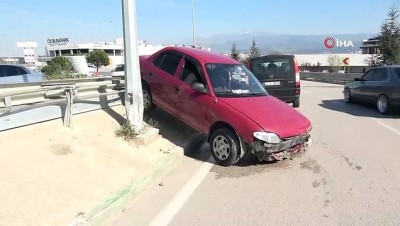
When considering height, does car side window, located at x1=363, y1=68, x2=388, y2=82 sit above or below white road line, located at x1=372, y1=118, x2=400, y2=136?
above

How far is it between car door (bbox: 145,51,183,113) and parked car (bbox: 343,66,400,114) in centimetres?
740

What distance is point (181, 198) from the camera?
18.4 ft

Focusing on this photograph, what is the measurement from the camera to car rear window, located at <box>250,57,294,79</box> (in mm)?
13922

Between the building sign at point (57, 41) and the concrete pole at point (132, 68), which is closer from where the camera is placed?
the concrete pole at point (132, 68)

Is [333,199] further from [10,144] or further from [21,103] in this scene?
[21,103]

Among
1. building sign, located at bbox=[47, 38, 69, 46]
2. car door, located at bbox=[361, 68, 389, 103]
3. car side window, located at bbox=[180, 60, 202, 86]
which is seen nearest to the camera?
car side window, located at bbox=[180, 60, 202, 86]

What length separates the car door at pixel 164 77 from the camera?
876 cm

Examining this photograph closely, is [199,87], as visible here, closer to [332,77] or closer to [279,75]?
[279,75]

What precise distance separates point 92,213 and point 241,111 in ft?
10.6

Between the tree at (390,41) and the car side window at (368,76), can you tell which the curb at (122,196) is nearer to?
the car side window at (368,76)

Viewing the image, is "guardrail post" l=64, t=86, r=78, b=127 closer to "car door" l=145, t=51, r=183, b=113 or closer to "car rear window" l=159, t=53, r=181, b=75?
"car door" l=145, t=51, r=183, b=113

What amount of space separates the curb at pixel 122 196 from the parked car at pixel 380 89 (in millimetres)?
8414

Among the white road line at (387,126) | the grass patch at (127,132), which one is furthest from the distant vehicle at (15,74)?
the white road line at (387,126)

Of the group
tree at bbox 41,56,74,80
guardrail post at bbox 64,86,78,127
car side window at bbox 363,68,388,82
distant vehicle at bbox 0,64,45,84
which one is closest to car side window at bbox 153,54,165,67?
guardrail post at bbox 64,86,78,127
